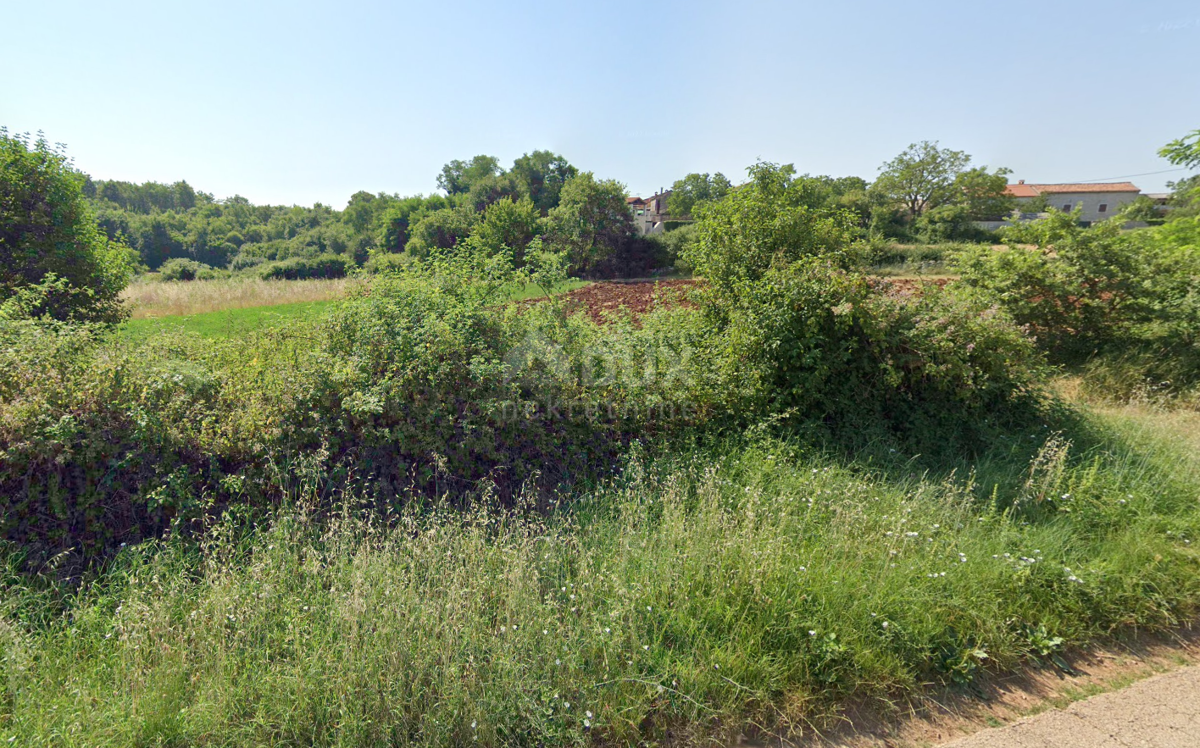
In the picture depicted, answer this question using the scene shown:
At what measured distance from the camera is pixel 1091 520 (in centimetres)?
390

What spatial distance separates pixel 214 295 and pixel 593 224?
68.0 ft

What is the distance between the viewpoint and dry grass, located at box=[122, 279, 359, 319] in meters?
19.8

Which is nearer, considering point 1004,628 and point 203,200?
point 1004,628

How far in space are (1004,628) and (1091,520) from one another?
1803 mm

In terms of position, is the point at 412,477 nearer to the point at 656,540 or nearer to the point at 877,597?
the point at 656,540

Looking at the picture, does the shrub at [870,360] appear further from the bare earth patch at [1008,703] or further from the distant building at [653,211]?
the distant building at [653,211]

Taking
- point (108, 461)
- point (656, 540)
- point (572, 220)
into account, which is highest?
point (572, 220)

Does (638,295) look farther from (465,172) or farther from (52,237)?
(465,172)

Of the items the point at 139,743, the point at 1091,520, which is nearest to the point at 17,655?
the point at 139,743

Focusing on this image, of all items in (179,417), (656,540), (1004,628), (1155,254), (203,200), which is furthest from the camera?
(203,200)

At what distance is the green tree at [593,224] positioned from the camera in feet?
105

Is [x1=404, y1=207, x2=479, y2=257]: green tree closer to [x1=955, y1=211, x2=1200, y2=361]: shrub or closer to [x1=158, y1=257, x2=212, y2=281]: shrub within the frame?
[x1=158, y1=257, x2=212, y2=281]: shrub

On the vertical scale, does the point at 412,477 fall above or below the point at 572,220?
below

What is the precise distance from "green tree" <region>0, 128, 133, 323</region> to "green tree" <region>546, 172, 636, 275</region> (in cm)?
2473
